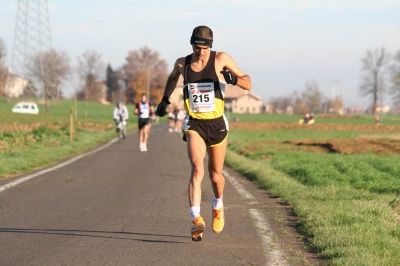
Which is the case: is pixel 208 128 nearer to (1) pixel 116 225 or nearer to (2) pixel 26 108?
(1) pixel 116 225

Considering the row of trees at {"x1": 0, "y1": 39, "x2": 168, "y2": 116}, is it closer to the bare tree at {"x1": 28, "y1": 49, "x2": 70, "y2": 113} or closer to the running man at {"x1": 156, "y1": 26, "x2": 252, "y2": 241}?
the bare tree at {"x1": 28, "y1": 49, "x2": 70, "y2": 113}

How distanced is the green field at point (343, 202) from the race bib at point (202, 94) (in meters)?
1.81

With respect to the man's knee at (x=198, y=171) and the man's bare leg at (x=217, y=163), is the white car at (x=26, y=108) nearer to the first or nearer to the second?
the man's bare leg at (x=217, y=163)

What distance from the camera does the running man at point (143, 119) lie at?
2259 cm

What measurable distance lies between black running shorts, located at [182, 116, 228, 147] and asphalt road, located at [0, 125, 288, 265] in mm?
1067

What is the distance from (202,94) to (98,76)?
10398 cm

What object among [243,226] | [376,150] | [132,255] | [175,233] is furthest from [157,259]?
[376,150]

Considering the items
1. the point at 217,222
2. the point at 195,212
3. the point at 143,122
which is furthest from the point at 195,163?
the point at 143,122

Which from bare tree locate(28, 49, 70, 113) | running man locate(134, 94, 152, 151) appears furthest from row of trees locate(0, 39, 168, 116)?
running man locate(134, 94, 152, 151)

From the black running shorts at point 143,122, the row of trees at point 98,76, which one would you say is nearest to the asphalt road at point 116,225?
the black running shorts at point 143,122

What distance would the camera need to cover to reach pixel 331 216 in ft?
26.4

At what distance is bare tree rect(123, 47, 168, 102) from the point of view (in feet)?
459

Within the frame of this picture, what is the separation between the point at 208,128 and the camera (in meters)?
7.01

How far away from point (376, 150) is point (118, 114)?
11142mm
